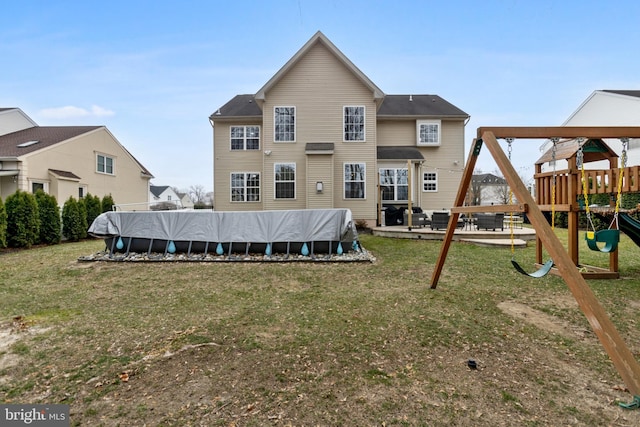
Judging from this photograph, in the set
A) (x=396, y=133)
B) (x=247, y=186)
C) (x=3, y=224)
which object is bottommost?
(x=3, y=224)

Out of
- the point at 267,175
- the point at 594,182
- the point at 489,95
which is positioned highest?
the point at 489,95

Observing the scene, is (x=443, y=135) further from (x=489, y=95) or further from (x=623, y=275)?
(x=623, y=275)

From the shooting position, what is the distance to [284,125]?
45.0 ft

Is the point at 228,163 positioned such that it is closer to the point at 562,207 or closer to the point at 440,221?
the point at 440,221

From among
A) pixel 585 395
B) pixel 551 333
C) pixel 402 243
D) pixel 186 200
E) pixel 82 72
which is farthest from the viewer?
pixel 186 200

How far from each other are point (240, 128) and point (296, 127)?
11.2 feet

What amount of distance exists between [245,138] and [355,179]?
20.1 feet

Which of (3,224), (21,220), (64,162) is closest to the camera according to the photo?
(3,224)

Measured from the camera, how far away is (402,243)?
33.5 feet

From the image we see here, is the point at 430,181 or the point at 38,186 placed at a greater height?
the point at 430,181

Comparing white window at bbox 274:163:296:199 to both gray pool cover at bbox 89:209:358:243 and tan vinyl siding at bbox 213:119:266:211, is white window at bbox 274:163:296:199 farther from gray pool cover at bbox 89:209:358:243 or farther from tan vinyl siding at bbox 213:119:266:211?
gray pool cover at bbox 89:209:358:243

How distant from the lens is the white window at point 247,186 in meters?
15.1

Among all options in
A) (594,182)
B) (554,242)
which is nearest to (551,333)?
(554,242)

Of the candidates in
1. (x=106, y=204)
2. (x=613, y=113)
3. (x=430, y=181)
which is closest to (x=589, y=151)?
(x=430, y=181)
